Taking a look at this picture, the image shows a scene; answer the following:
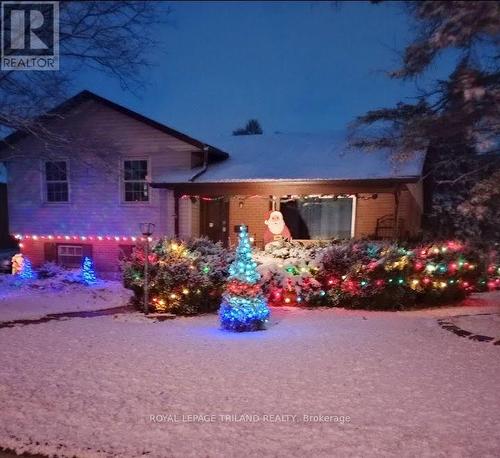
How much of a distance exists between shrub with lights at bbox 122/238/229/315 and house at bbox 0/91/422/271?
4.03 metres

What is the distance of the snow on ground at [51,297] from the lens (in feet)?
31.0

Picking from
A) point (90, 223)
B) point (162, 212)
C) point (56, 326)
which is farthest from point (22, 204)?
point (56, 326)

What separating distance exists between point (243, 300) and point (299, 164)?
23.4ft

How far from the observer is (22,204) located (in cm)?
1535

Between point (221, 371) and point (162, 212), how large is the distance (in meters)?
9.66

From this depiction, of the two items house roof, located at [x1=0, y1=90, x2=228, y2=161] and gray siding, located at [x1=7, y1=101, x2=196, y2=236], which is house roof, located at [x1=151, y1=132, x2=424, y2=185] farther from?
gray siding, located at [x1=7, y1=101, x2=196, y2=236]

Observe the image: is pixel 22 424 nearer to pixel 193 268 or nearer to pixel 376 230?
pixel 193 268

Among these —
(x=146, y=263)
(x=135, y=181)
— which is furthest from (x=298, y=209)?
(x=146, y=263)

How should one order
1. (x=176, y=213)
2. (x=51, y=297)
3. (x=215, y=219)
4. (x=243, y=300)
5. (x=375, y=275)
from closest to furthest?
(x=243, y=300), (x=375, y=275), (x=51, y=297), (x=176, y=213), (x=215, y=219)

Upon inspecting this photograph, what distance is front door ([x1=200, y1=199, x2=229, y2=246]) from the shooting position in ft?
51.4

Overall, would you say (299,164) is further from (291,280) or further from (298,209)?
(291,280)

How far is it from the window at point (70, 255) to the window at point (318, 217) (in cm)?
798

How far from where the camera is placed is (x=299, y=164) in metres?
13.3

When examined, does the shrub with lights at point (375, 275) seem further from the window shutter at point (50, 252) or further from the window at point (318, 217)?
the window shutter at point (50, 252)
